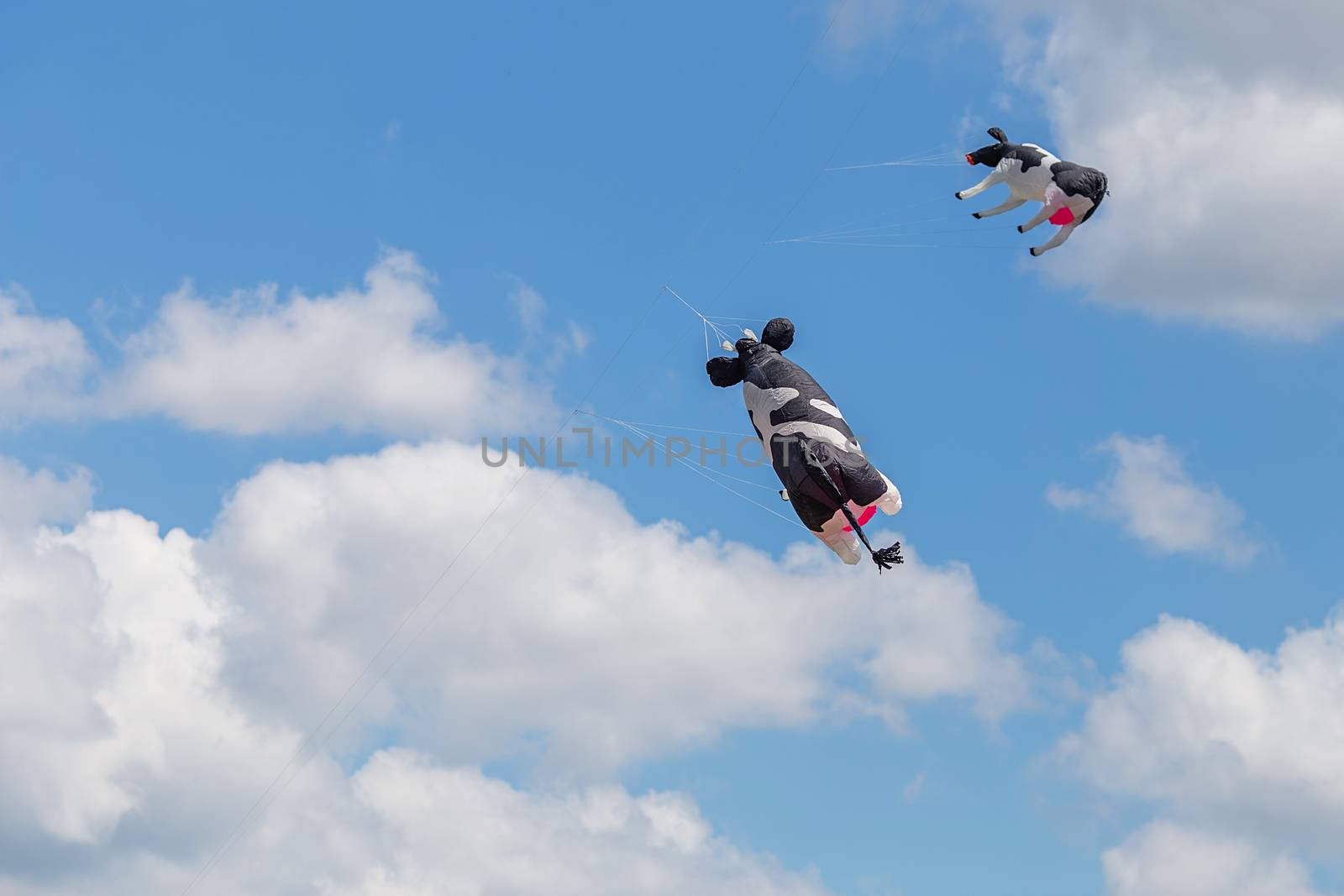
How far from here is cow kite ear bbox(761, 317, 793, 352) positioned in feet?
197

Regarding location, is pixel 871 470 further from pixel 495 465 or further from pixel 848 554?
pixel 495 465

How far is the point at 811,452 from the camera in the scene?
184 feet

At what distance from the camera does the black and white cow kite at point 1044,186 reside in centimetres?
5816

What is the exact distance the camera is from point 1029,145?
60062 millimetres

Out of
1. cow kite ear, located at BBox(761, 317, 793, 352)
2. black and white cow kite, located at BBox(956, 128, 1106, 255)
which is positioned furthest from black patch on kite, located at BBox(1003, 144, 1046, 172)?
cow kite ear, located at BBox(761, 317, 793, 352)

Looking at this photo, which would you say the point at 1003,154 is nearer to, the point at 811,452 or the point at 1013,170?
the point at 1013,170

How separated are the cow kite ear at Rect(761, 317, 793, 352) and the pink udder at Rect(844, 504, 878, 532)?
534 centimetres

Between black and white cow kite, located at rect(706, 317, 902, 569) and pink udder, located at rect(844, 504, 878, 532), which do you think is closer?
black and white cow kite, located at rect(706, 317, 902, 569)

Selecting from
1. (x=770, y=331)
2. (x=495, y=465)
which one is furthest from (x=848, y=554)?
(x=495, y=465)

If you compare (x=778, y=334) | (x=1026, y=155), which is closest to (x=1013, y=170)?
(x=1026, y=155)

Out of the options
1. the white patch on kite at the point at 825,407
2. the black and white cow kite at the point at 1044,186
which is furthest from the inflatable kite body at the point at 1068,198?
the white patch on kite at the point at 825,407

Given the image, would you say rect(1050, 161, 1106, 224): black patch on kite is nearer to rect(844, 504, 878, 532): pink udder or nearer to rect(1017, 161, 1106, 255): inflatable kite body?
rect(1017, 161, 1106, 255): inflatable kite body

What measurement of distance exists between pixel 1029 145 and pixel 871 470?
10.1m

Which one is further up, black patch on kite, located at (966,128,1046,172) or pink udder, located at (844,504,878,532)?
black patch on kite, located at (966,128,1046,172)
